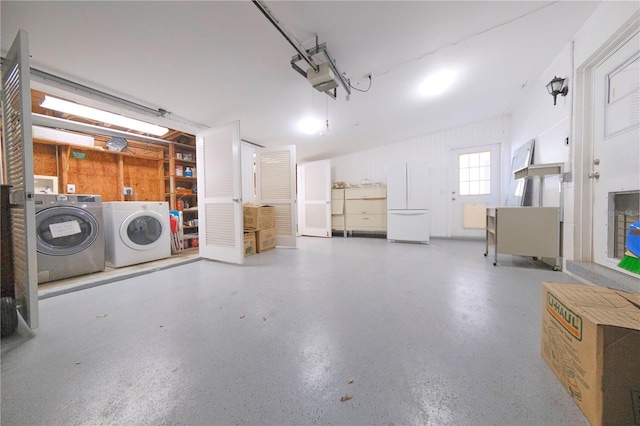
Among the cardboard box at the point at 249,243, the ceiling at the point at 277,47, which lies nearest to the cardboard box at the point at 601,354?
the ceiling at the point at 277,47

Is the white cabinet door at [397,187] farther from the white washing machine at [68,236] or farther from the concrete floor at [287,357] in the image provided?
the white washing machine at [68,236]

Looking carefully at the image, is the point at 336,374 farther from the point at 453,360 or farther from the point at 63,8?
the point at 63,8

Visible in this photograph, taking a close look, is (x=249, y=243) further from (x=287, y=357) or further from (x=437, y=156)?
(x=437, y=156)

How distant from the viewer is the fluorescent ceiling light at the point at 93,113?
2555 millimetres

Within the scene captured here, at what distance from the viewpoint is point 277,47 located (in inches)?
78.3

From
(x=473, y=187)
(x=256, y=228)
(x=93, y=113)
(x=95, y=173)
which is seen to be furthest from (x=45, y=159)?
(x=473, y=187)

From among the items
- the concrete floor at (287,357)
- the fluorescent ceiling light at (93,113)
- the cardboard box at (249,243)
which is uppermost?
the fluorescent ceiling light at (93,113)

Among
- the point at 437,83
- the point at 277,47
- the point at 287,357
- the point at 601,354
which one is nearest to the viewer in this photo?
the point at 601,354

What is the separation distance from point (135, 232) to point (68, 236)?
24.5 inches

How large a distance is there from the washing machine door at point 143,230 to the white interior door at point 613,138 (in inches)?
195

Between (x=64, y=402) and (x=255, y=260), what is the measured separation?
2.33 metres

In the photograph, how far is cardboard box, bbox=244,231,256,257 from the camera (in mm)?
3500

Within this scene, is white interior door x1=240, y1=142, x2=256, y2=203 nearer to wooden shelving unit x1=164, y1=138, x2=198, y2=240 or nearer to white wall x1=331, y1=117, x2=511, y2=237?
wooden shelving unit x1=164, y1=138, x2=198, y2=240

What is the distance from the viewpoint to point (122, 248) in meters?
2.74
